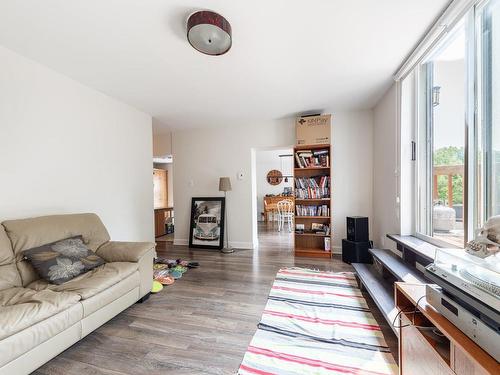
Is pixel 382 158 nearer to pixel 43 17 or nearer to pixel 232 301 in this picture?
pixel 232 301

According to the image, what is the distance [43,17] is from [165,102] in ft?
5.16

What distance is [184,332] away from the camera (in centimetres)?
174

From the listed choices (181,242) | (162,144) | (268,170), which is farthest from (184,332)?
(268,170)

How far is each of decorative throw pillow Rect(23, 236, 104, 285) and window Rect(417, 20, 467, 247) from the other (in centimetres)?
306

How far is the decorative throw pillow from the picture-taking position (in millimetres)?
1676

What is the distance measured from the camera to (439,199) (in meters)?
2.07

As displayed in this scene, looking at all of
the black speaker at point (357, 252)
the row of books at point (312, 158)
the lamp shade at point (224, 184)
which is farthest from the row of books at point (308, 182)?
the lamp shade at point (224, 184)

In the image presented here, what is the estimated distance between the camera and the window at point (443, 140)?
1686 mm

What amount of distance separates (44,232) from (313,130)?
361 cm

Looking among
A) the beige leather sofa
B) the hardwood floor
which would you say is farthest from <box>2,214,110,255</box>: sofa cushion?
the hardwood floor

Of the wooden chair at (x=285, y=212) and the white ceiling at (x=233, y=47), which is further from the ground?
the white ceiling at (x=233, y=47)

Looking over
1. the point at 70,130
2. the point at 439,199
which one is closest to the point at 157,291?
the point at 70,130

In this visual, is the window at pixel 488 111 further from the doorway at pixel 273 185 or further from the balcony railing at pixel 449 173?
the doorway at pixel 273 185

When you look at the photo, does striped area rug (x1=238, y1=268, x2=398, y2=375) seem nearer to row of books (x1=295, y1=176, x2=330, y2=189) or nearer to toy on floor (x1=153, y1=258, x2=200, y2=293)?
toy on floor (x1=153, y1=258, x2=200, y2=293)
